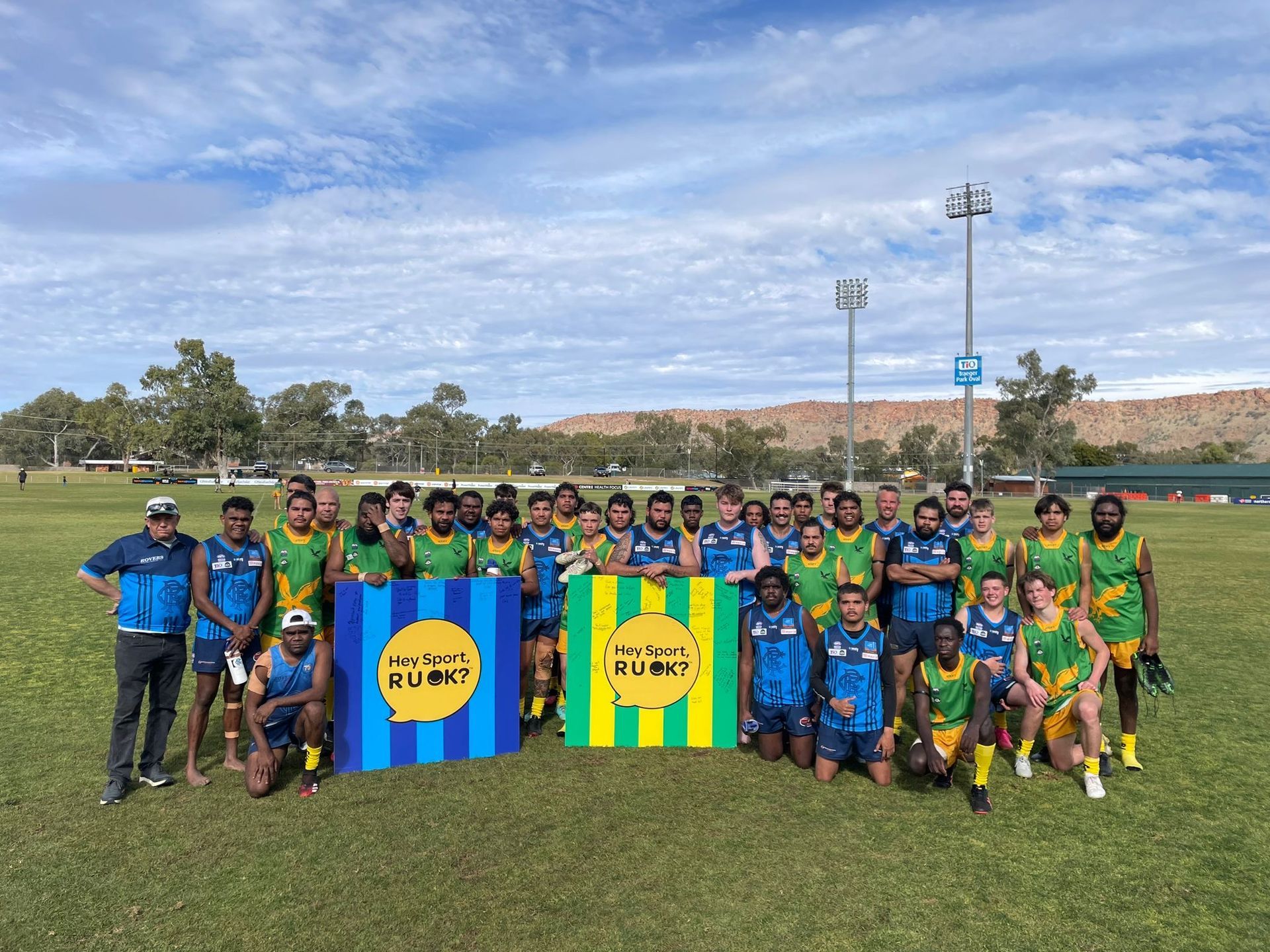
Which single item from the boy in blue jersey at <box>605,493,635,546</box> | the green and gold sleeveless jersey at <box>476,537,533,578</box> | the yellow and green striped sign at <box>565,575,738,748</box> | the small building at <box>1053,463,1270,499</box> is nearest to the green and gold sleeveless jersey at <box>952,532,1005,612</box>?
the yellow and green striped sign at <box>565,575,738,748</box>

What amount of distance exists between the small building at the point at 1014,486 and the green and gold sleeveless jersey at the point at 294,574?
264 ft

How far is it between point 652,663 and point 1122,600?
11.4 ft

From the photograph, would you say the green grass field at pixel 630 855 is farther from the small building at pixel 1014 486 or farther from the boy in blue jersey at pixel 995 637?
the small building at pixel 1014 486

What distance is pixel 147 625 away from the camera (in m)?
5.11

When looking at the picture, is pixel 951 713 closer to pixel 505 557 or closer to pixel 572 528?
pixel 572 528

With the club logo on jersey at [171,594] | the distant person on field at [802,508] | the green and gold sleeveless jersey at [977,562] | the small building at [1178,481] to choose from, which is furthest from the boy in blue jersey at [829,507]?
the small building at [1178,481]

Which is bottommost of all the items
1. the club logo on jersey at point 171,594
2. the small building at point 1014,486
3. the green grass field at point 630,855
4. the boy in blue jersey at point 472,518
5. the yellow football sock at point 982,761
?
the small building at point 1014,486

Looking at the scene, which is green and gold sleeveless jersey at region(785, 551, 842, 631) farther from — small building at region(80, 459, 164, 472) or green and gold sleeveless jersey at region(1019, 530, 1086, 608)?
small building at region(80, 459, 164, 472)

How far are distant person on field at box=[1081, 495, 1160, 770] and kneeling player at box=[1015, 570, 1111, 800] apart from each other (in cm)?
31

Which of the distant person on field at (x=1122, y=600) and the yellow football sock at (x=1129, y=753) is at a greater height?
the distant person on field at (x=1122, y=600)

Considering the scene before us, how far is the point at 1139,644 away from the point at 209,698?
654 centimetres

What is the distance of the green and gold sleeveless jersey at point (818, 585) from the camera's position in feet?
20.1

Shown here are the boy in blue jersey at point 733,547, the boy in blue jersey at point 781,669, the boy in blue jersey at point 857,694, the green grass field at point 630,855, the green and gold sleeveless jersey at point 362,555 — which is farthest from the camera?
the boy in blue jersey at point 733,547

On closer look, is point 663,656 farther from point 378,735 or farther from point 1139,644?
point 1139,644
